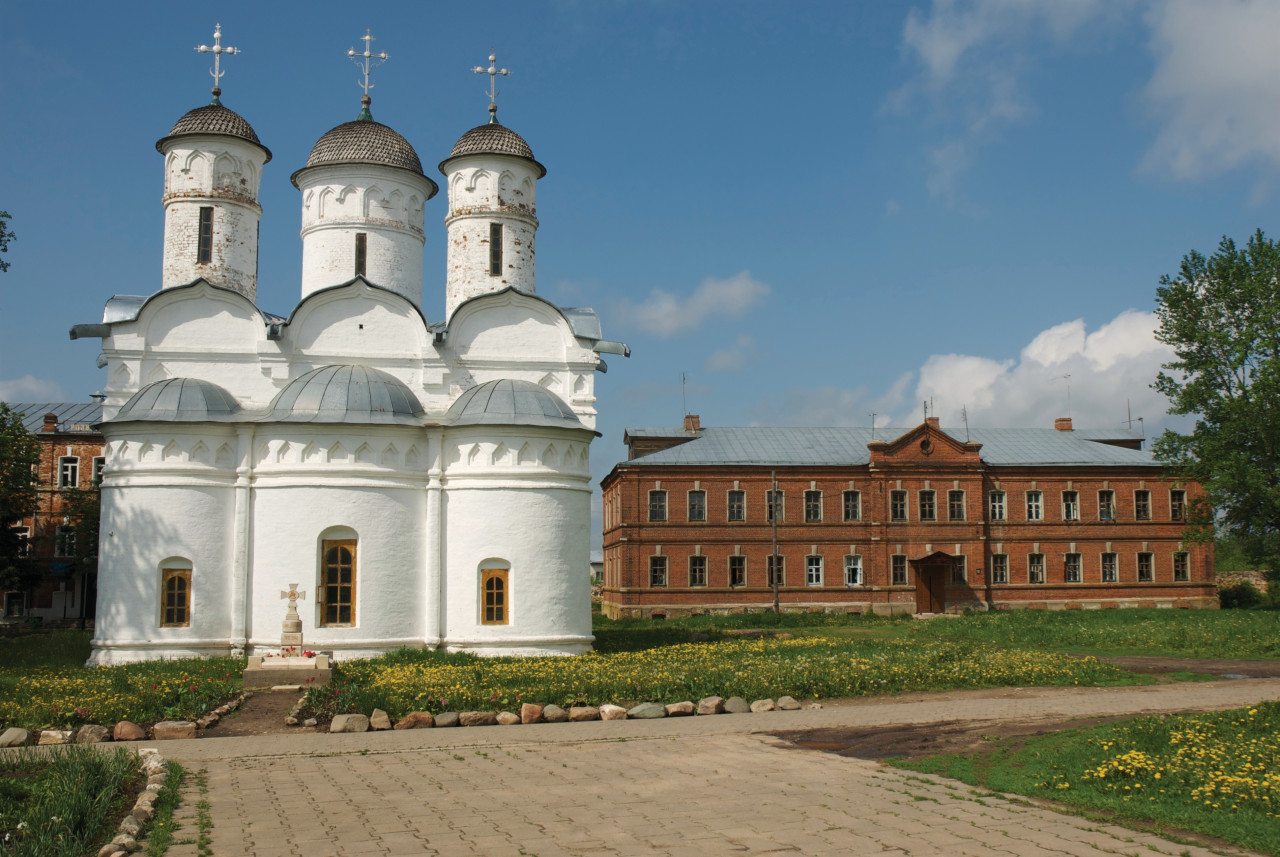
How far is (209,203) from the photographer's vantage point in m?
23.9

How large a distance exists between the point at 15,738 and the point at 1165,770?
1244cm

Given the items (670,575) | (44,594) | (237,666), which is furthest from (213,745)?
(44,594)

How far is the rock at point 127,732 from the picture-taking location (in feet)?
43.3

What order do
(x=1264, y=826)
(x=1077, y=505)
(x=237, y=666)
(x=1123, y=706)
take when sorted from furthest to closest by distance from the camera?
(x=1077, y=505) < (x=237, y=666) < (x=1123, y=706) < (x=1264, y=826)

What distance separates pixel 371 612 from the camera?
803 inches

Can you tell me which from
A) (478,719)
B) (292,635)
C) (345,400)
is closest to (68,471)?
(345,400)

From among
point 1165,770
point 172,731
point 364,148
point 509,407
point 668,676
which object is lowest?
point 172,731

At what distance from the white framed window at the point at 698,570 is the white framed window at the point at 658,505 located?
1.92m

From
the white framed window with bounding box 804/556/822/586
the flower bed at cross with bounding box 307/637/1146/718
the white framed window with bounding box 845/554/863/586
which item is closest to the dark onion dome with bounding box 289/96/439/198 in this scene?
the flower bed at cross with bounding box 307/637/1146/718

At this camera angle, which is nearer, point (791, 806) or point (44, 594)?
point (791, 806)

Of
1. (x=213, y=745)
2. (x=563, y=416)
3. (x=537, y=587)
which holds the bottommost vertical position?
(x=213, y=745)

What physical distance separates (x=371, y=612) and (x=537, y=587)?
10.4 ft

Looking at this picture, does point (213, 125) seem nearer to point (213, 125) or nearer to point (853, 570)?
point (213, 125)

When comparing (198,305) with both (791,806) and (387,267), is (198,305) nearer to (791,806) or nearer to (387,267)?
(387,267)
